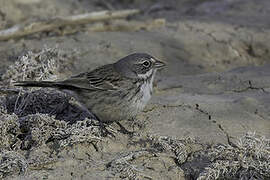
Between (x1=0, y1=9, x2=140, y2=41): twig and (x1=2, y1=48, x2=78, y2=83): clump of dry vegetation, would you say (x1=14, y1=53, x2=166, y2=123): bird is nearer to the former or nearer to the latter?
(x1=2, y1=48, x2=78, y2=83): clump of dry vegetation

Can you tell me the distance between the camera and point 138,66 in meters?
5.85

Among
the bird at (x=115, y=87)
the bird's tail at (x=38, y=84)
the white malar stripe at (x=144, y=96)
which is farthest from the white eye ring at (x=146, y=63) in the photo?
the bird's tail at (x=38, y=84)

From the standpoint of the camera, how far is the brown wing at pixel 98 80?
5.68m

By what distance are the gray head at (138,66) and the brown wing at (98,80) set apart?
0.35ft

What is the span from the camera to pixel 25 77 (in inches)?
257

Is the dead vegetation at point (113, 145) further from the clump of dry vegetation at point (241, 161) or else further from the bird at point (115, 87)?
the bird at point (115, 87)

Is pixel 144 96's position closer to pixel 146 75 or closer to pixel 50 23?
pixel 146 75

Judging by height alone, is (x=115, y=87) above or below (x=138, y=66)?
below

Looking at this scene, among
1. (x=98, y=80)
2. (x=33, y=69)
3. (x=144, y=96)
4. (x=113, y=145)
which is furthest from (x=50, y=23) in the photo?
(x=113, y=145)

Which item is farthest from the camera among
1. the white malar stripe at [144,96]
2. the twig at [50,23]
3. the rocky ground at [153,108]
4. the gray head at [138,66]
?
the twig at [50,23]

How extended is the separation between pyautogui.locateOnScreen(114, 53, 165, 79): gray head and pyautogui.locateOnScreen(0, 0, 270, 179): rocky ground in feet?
1.69

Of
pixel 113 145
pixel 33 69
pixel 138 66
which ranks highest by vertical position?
pixel 138 66

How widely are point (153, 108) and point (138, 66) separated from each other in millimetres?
616

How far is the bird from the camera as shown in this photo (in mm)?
5488
